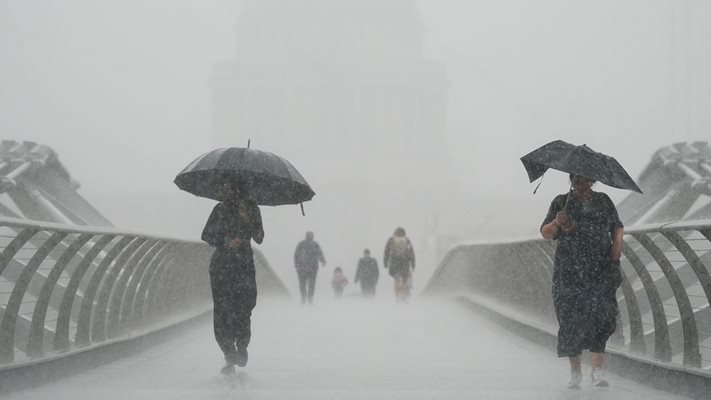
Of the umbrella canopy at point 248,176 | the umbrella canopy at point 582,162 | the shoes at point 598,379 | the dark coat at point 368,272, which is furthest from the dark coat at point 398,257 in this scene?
the umbrella canopy at point 582,162

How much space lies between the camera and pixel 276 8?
98.2 metres

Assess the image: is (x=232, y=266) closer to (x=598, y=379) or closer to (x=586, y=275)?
(x=586, y=275)

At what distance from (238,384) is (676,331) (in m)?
7.55

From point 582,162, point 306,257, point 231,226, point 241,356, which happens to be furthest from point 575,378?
point 306,257

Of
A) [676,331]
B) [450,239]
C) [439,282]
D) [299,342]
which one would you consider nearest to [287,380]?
[299,342]

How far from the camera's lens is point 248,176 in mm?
8289

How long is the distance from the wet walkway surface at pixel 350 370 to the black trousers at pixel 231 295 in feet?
0.97

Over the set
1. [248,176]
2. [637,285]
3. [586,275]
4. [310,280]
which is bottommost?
[310,280]

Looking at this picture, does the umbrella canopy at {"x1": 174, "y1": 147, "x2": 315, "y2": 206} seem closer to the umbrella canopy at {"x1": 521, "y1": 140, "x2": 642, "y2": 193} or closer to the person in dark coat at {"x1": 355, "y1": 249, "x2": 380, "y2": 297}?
the umbrella canopy at {"x1": 521, "y1": 140, "x2": 642, "y2": 193}

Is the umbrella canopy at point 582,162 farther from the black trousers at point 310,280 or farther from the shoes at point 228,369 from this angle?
the black trousers at point 310,280

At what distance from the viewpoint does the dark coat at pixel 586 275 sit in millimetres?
7188

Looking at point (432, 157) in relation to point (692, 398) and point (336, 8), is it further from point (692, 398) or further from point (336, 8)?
point (692, 398)

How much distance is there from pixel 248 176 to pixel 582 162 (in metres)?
2.50

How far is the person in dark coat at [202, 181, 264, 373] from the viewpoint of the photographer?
8.14 metres
